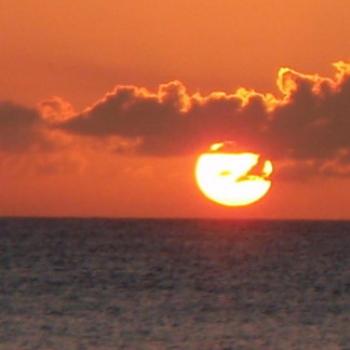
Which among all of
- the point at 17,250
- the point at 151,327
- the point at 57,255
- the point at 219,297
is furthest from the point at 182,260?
the point at 151,327

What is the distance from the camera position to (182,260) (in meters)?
102

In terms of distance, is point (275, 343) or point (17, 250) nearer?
point (275, 343)

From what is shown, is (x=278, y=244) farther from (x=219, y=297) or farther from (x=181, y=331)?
(x=181, y=331)

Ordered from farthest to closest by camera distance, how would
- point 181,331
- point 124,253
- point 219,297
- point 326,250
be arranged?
point 326,250 < point 124,253 < point 219,297 < point 181,331

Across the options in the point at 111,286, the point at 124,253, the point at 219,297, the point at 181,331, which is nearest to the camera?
the point at 181,331

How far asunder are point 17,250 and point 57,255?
33.0 feet

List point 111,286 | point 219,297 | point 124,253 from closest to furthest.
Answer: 1. point 219,297
2. point 111,286
3. point 124,253

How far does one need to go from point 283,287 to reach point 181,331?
25310 mm

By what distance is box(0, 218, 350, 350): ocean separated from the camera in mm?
47812

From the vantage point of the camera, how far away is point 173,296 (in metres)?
67.4

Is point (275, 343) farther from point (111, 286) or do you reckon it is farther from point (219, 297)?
point (111, 286)

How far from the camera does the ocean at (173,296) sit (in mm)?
47812

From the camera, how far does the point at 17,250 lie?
116688 mm

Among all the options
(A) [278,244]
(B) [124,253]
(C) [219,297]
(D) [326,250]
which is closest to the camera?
(C) [219,297]
